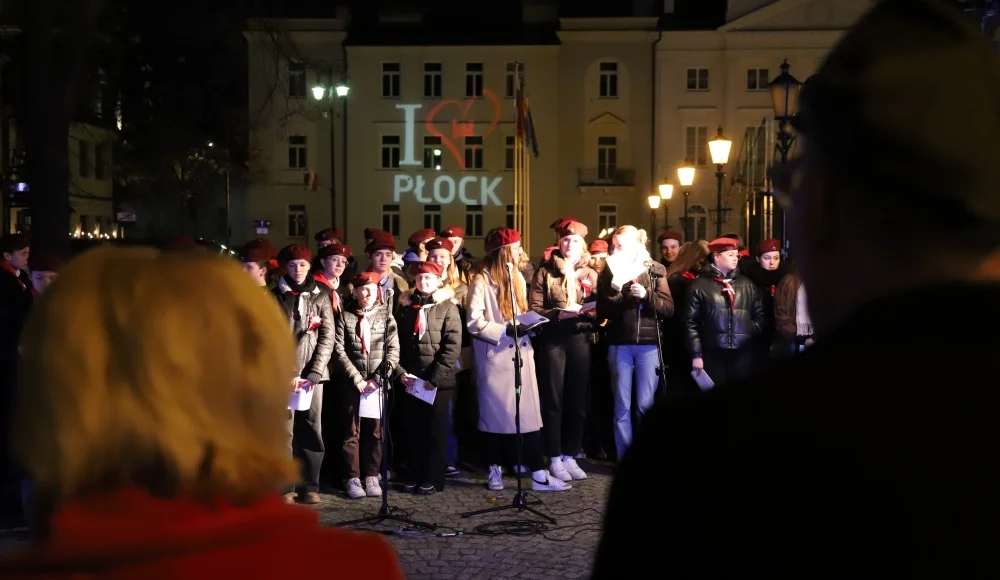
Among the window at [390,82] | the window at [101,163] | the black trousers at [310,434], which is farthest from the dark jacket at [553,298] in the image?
the window at [101,163]

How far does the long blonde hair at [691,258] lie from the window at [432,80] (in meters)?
43.7

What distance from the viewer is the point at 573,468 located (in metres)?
11.1

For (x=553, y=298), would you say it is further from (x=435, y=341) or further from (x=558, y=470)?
(x=558, y=470)

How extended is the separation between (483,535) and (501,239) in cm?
301

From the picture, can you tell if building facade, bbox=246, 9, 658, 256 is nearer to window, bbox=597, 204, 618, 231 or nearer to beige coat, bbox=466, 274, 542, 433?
window, bbox=597, 204, 618, 231

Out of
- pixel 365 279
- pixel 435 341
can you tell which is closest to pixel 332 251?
pixel 365 279

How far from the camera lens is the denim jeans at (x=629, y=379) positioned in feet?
36.5

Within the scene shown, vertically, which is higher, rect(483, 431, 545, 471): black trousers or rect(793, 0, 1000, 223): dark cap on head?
rect(793, 0, 1000, 223): dark cap on head

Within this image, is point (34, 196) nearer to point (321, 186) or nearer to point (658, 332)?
point (658, 332)

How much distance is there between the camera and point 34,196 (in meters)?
14.9

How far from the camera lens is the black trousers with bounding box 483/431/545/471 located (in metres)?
10.7

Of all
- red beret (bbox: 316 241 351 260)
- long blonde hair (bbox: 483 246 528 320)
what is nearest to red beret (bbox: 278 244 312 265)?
red beret (bbox: 316 241 351 260)

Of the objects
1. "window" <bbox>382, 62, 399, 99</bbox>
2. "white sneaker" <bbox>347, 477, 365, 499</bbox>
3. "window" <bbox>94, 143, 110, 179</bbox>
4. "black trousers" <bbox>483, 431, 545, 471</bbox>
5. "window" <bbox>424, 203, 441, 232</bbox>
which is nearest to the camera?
"white sneaker" <bbox>347, 477, 365, 499</bbox>

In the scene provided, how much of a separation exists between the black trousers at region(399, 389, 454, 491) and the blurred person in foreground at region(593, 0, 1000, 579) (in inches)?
357
